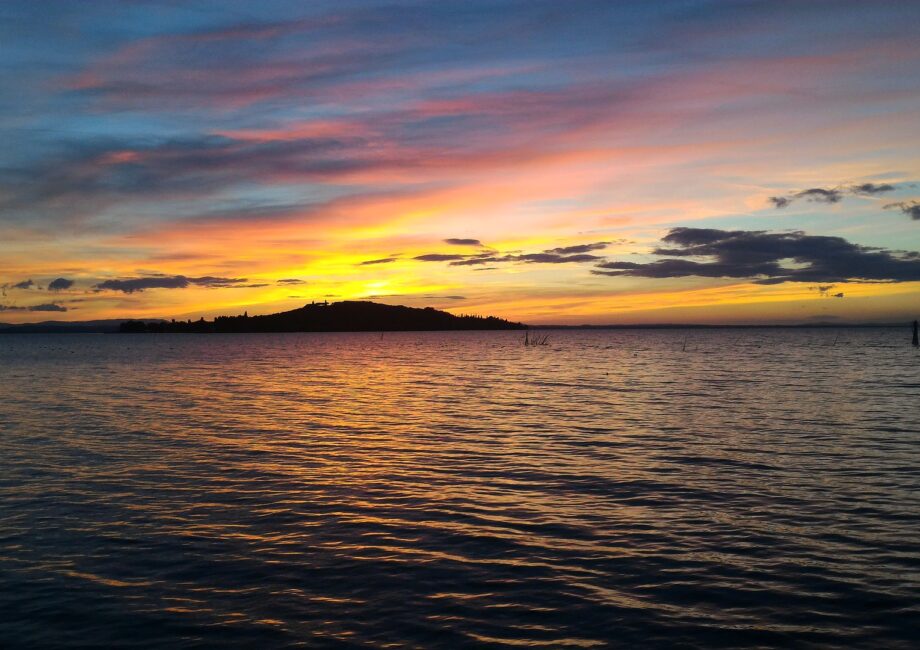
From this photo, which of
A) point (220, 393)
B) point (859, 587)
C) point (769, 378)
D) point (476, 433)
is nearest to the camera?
point (859, 587)

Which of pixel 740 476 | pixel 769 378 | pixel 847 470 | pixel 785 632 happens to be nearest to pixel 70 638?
pixel 785 632

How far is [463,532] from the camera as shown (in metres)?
18.3

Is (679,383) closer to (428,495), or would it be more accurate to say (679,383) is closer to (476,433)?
(476,433)

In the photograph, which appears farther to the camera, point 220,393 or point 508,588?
point 220,393

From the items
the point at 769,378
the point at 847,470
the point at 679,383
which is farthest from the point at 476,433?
the point at 769,378

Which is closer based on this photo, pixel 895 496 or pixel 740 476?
pixel 895 496

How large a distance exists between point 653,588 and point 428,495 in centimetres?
959

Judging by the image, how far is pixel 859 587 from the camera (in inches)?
561

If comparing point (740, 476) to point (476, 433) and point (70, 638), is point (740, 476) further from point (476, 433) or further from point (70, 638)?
point (70, 638)

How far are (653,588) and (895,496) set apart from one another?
39.2ft

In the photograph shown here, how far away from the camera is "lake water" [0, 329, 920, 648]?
12.7 meters

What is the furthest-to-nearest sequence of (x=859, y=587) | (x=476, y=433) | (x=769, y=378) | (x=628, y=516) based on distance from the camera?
(x=769, y=378) → (x=476, y=433) → (x=628, y=516) → (x=859, y=587)

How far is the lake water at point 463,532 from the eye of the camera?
1271 centimetres

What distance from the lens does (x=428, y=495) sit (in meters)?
22.6
